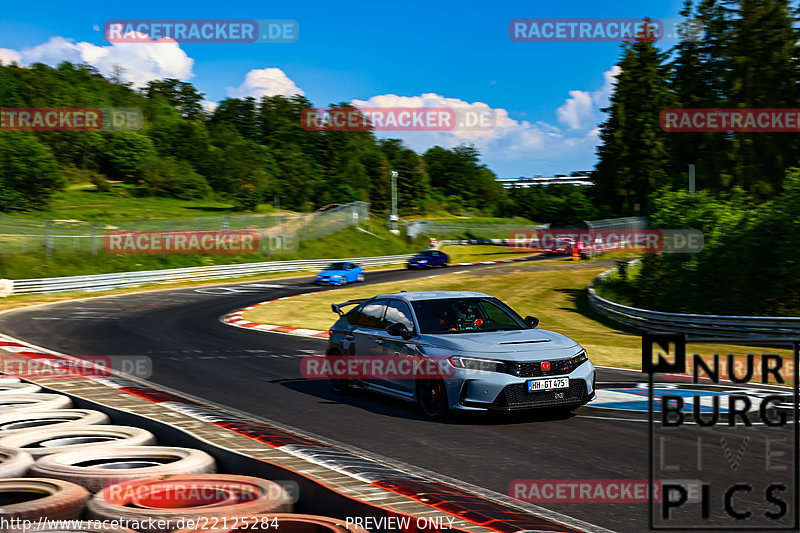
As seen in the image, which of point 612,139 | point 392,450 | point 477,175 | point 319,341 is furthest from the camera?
point 477,175

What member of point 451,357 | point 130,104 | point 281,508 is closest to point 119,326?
point 451,357

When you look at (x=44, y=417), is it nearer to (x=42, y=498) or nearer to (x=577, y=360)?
(x=42, y=498)

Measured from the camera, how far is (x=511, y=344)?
9547 millimetres

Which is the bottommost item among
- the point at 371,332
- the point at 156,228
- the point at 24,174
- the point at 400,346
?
the point at 400,346

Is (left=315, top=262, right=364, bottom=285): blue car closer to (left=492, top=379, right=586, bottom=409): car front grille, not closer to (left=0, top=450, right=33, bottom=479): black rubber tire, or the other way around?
(left=492, top=379, right=586, bottom=409): car front grille

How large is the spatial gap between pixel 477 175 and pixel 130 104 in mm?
68232

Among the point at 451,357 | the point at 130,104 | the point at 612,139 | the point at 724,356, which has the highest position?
the point at 130,104

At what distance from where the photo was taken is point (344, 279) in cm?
4369

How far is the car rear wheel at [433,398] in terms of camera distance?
9578 millimetres

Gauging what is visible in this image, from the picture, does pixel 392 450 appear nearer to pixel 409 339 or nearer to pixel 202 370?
pixel 409 339

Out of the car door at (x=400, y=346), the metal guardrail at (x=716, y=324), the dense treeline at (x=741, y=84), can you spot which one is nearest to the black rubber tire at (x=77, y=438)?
the car door at (x=400, y=346)

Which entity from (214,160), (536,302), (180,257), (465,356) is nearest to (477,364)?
(465,356)

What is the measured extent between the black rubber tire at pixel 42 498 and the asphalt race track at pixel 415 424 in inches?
127

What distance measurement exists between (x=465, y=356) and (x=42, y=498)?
538 centimetres
